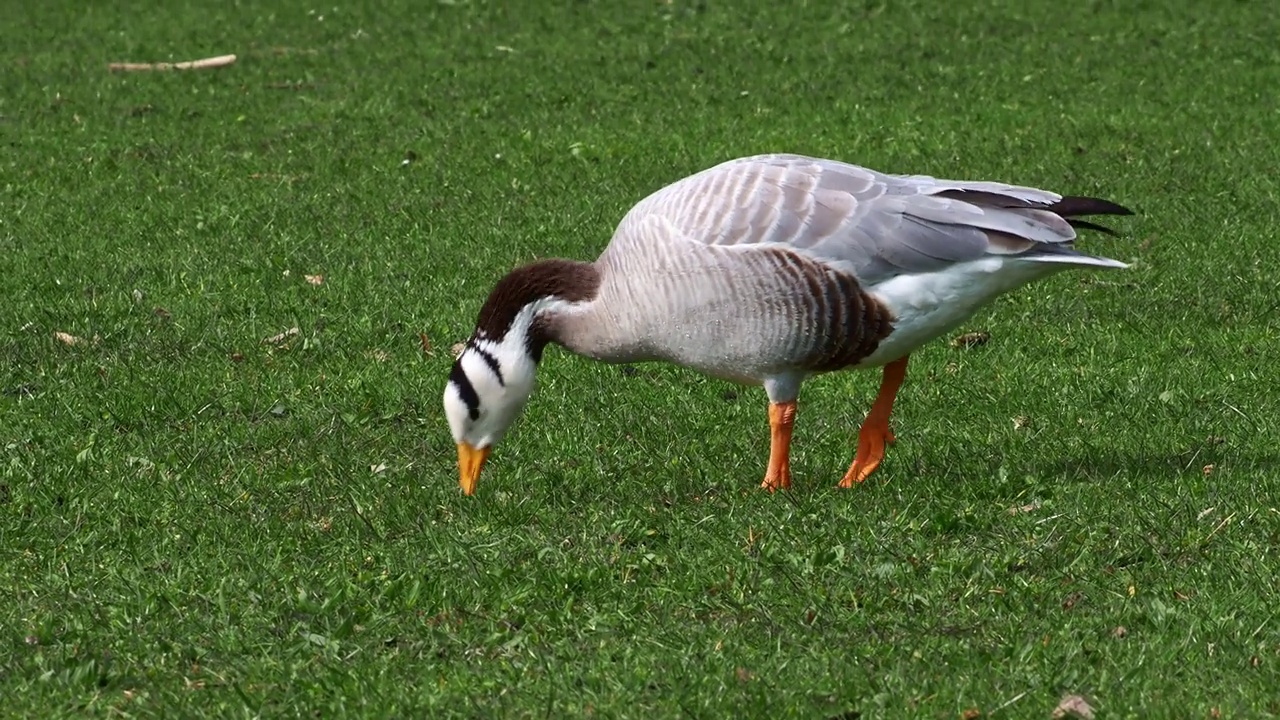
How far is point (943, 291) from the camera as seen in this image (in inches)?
284

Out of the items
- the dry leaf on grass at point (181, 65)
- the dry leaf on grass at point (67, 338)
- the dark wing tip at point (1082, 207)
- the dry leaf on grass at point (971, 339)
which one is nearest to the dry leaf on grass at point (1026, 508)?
the dark wing tip at point (1082, 207)

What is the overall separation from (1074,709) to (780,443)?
245cm

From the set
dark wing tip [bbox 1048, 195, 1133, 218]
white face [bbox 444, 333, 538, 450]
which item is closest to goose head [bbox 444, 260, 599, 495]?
white face [bbox 444, 333, 538, 450]

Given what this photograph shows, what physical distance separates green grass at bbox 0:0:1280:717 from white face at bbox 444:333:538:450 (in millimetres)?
294

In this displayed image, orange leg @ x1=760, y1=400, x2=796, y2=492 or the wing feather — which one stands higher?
the wing feather

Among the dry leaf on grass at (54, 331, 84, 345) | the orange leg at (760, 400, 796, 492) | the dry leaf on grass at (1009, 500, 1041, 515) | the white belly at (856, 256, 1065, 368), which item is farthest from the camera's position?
the dry leaf on grass at (54, 331, 84, 345)

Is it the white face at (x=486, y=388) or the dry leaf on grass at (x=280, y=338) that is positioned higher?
the white face at (x=486, y=388)

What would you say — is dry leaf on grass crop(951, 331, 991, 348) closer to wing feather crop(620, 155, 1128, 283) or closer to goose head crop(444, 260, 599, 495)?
wing feather crop(620, 155, 1128, 283)

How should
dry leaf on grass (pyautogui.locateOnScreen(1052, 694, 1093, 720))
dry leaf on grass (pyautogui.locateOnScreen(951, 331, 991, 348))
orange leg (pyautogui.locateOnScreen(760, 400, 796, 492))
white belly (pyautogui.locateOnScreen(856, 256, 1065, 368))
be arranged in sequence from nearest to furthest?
dry leaf on grass (pyautogui.locateOnScreen(1052, 694, 1093, 720)) → white belly (pyautogui.locateOnScreen(856, 256, 1065, 368)) → orange leg (pyautogui.locateOnScreen(760, 400, 796, 492)) → dry leaf on grass (pyautogui.locateOnScreen(951, 331, 991, 348))

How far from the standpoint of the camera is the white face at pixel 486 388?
7500 millimetres

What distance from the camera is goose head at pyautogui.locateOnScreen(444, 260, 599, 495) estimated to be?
7.50 m

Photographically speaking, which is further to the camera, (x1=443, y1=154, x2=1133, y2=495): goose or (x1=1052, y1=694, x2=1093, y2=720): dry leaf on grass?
(x1=443, y1=154, x2=1133, y2=495): goose

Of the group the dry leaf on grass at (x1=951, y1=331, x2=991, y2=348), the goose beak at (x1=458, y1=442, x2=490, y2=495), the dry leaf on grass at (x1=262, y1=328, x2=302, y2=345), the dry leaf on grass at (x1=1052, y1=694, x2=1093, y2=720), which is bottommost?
the dry leaf on grass at (x1=262, y1=328, x2=302, y2=345)

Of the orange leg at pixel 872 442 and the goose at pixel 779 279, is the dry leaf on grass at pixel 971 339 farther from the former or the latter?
the goose at pixel 779 279
